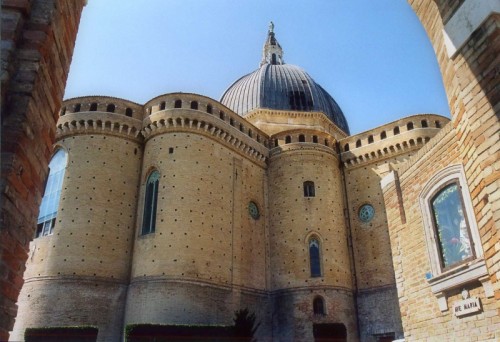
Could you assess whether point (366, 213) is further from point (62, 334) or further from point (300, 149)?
point (62, 334)

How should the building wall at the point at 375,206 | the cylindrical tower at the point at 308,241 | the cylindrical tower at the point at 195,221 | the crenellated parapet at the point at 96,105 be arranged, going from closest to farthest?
the cylindrical tower at the point at 195,221 → the cylindrical tower at the point at 308,241 → the crenellated parapet at the point at 96,105 → the building wall at the point at 375,206

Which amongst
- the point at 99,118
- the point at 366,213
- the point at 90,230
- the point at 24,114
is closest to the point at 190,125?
the point at 99,118

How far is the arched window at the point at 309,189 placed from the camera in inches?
857

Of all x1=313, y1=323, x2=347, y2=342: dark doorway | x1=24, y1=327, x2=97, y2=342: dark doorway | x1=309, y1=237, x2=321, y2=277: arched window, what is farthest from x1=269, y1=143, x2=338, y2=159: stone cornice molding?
x1=24, y1=327, x2=97, y2=342: dark doorway

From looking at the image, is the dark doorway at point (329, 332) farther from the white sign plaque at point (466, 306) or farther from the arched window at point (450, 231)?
the white sign plaque at point (466, 306)

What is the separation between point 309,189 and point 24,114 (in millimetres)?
19894

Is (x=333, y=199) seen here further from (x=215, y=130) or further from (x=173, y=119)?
(x=173, y=119)

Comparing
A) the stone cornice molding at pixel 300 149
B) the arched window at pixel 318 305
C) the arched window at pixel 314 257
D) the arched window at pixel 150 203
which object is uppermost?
the stone cornice molding at pixel 300 149

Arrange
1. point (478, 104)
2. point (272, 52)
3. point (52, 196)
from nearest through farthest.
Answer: point (478, 104)
point (52, 196)
point (272, 52)

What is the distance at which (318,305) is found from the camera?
19469 millimetres

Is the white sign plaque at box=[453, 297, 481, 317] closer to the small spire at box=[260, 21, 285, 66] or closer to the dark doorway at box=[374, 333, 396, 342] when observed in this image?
the dark doorway at box=[374, 333, 396, 342]

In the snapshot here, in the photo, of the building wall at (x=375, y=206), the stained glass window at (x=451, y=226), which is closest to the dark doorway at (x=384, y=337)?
the building wall at (x=375, y=206)

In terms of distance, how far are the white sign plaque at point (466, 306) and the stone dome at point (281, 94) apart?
69.8 ft

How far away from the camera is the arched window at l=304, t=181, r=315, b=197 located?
21758 mm
